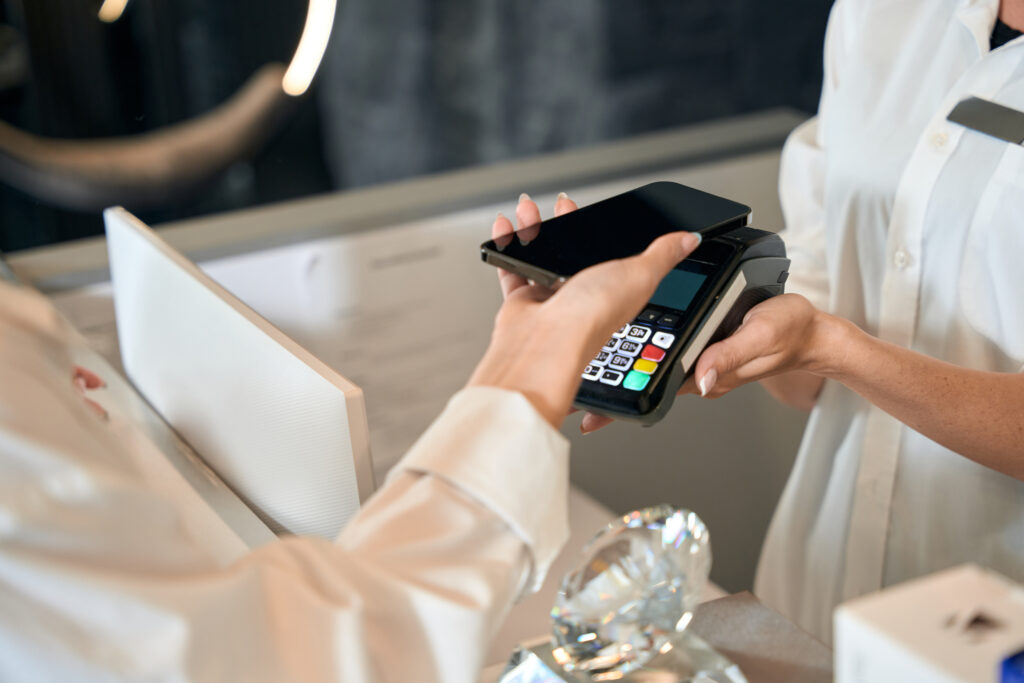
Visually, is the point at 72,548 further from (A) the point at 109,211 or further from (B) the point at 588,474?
(B) the point at 588,474

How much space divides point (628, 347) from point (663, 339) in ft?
0.06

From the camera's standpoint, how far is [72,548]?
0.28 m

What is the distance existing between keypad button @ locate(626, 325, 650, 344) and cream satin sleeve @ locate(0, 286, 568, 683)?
13 cm

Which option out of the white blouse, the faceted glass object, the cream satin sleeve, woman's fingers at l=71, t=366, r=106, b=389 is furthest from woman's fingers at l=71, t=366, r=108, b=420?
the white blouse

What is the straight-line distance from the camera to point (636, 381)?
0.44 metres

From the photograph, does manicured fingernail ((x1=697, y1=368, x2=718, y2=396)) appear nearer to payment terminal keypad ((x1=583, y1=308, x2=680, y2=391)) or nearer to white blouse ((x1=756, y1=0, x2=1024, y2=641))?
payment terminal keypad ((x1=583, y1=308, x2=680, y2=391))

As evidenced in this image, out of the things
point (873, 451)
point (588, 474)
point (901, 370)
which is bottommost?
point (588, 474)

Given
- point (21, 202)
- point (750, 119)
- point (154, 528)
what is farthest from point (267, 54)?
point (154, 528)

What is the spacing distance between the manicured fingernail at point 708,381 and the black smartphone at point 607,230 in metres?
0.07

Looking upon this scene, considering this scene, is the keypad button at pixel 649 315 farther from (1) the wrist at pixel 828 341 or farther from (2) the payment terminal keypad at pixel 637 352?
(1) the wrist at pixel 828 341

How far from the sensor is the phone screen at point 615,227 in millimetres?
445

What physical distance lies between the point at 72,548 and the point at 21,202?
77 centimetres

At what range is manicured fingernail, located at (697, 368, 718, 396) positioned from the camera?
457mm

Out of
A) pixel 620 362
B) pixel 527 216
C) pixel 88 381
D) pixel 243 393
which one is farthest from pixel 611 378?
pixel 88 381
